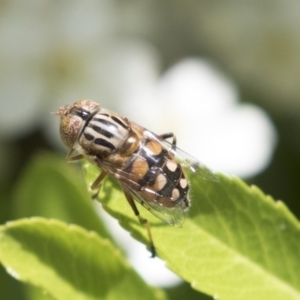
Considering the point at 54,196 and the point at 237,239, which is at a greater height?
the point at 237,239

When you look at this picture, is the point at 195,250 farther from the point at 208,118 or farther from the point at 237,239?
the point at 208,118

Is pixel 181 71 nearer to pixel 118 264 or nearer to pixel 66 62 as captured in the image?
pixel 66 62

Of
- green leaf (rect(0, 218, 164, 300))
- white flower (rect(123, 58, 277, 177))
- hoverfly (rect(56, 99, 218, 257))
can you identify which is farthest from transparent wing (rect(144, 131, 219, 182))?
white flower (rect(123, 58, 277, 177))

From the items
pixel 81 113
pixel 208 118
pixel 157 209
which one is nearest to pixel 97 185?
pixel 157 209

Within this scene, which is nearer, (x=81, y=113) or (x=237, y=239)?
(x=237, y=239)

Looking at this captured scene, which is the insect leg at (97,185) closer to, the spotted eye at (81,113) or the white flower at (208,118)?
the spotted eye at (81,113)

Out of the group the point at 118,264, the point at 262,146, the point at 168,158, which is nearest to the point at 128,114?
the point at 262,146
